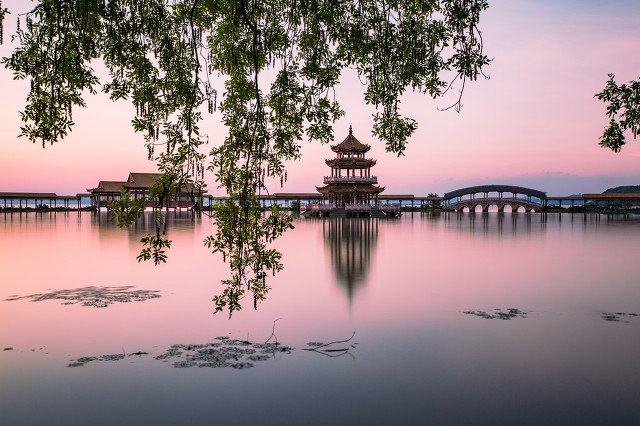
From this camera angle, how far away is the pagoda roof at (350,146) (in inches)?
2228

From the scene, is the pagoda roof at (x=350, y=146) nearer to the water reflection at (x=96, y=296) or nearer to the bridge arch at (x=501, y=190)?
the bridge arch at (x=501, y=190)

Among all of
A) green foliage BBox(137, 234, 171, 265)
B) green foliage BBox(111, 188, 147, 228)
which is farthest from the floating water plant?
green foliage BBox(111, 188, 147, 228)

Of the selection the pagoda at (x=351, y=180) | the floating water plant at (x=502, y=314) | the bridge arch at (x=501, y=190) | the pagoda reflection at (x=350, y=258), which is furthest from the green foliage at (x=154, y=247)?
the bridge arch at (x=501, y=190)

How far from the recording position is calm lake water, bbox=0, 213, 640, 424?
17.9 feet

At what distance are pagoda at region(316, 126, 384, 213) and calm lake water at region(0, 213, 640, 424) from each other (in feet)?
132

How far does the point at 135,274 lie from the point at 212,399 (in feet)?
34.9

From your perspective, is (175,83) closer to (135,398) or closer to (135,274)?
(135,398)

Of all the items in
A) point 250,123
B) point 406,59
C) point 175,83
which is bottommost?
point 250,123

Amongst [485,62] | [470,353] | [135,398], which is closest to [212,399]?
[135,398]

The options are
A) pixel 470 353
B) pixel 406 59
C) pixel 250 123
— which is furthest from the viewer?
pixel 470 353

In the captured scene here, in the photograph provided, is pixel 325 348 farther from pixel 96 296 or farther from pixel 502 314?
pixel 96 296

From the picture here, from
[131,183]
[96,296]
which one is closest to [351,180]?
[131,183]

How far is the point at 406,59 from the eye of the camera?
5215mm

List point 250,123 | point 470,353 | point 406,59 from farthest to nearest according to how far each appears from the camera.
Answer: point 470,353 < point 406,59 < point 250,123
